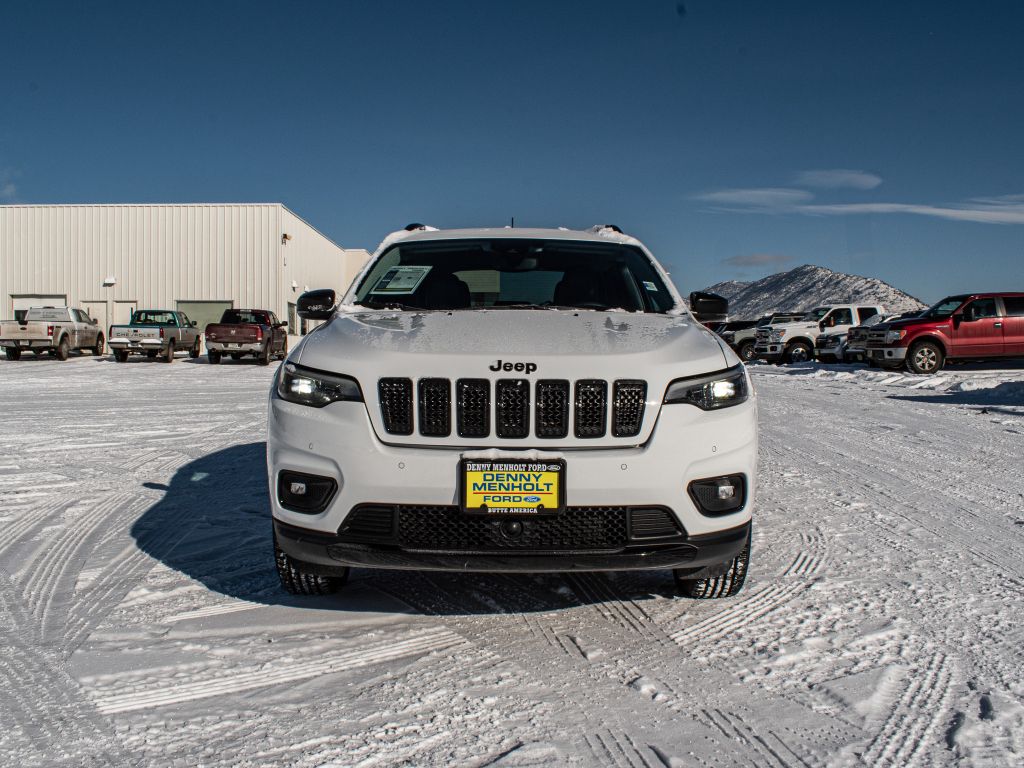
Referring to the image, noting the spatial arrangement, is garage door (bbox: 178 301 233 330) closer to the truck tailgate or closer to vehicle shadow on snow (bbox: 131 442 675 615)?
the truck tailgate

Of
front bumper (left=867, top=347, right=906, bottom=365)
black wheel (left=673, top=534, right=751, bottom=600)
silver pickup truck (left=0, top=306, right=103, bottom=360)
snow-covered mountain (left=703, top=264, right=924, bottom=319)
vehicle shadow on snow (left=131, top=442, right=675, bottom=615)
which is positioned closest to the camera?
black wheel (left=673, top=534, right=751, bottom=600)

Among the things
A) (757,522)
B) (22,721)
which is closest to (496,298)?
(757,522)

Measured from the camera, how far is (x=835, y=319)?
80.2ft

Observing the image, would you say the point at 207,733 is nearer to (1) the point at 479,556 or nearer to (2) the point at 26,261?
(1) the point at 479,556

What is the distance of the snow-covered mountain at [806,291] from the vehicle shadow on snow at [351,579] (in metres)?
72.5

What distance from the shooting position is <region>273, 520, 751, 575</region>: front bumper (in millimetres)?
2855

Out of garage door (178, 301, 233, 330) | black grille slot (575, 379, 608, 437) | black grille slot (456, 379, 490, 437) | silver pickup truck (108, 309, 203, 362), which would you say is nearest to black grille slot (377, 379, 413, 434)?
black grille slot (456, 379, 490, 437)

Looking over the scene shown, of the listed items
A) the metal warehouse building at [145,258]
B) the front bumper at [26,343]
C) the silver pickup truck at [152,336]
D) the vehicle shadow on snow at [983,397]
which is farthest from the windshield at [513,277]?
the metal warehouse building at [145,258]

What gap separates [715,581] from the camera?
3414mm

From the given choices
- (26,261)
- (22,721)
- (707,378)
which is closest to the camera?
(22,721)

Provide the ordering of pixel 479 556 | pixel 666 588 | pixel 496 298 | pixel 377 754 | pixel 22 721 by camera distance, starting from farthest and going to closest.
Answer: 1. pixel 496 298
2. pixel 666 588
3. pixel 479 556
4. pixel 22 721
5. pixel 377 754

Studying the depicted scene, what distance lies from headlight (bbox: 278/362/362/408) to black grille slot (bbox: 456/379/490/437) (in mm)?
370

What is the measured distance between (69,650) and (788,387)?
13943 millimetres

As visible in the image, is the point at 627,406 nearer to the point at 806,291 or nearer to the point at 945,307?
the point at 945,307
